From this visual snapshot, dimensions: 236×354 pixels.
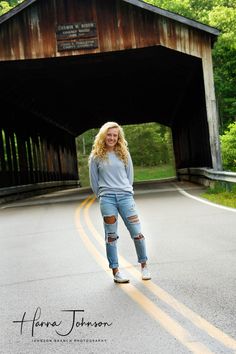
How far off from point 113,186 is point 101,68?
16.2 meters

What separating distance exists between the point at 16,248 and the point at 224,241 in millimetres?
3287

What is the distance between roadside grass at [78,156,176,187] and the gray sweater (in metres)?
60.6

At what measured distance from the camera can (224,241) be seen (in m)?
8.01

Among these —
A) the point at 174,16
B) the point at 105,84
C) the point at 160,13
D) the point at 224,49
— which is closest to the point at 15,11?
the point at 160,13

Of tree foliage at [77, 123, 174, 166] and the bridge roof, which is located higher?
the bridge roof

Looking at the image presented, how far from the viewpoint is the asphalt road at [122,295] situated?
405 cm

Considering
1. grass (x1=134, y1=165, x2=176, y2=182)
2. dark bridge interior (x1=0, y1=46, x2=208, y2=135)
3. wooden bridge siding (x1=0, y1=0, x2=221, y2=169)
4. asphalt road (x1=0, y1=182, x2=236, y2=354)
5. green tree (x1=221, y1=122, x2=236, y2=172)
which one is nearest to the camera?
asphalt road (x1=0, y1=182, x2=236, y2=354)

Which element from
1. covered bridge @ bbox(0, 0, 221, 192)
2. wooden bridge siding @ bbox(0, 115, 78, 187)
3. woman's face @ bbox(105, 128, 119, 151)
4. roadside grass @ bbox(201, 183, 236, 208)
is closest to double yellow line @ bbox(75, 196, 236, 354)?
woman's face @ bbox(105, 128, 119, 151)

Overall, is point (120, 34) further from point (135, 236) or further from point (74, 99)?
point (135, 236)

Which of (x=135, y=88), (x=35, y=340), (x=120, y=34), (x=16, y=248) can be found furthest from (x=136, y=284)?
(x=135, y=88)

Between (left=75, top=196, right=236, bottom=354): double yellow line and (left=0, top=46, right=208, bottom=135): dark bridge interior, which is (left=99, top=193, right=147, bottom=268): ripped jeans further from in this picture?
(left=0, top=46, right=208, bottom=135): dark bridge interior

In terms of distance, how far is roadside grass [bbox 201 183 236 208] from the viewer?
44.3 feet

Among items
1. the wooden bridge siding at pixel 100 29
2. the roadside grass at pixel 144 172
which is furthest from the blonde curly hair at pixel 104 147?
the roadside grass at pixel 144 172
